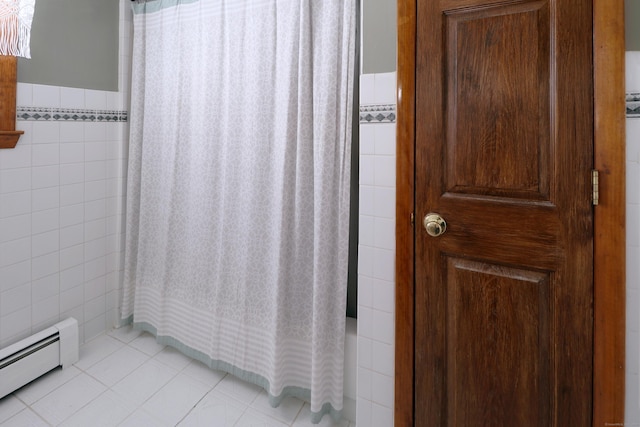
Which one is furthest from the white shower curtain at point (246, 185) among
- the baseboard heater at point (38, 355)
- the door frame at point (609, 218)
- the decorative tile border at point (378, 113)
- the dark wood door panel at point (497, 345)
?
the door frame at point (609, 218)

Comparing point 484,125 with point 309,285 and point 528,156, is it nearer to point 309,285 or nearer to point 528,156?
point 528,156

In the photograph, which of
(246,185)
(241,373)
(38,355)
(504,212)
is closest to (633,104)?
(504,212)

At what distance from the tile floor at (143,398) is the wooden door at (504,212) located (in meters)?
0.72

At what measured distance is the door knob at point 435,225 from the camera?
1094mm

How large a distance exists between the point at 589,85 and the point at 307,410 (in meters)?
1.62

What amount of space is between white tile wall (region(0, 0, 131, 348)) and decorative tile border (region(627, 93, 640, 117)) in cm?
236

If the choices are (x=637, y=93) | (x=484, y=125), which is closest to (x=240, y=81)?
(x=484, y=125)

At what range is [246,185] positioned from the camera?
1623 mm

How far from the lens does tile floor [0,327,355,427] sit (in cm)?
152

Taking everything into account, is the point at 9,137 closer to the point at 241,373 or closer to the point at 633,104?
the point at 241,373

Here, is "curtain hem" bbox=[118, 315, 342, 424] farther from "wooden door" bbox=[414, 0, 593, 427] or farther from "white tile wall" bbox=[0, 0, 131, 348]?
"wooden door" bbox=[414, 0, 593, 427]

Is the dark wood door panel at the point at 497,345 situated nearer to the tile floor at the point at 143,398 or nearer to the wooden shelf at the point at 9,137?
the tile floor at the point at 143,398

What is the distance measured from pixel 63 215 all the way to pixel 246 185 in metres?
1.11

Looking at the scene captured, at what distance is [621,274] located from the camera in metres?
0.91
